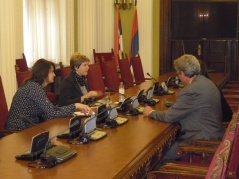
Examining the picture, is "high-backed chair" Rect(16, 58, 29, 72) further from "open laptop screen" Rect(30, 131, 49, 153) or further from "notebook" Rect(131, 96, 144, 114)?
"open laptop screen" Rect(30, 131, 49, 153)

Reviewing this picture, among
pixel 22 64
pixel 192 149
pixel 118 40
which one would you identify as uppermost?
pixel 118 40

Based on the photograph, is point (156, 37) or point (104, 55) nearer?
point (104, 55)

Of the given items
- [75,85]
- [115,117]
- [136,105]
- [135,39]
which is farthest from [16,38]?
[115,117]

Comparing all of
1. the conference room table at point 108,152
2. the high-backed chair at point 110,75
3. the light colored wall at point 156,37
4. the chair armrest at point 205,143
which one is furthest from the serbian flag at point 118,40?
the chair armrest at point 205,143

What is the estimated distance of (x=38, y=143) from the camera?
2.33 m

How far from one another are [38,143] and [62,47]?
6249mm

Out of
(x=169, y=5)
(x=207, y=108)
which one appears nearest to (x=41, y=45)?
(x=169, y=5)

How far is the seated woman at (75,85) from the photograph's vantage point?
453 centimetres

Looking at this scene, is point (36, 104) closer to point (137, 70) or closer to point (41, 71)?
point (41, 71)

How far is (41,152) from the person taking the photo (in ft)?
7.72

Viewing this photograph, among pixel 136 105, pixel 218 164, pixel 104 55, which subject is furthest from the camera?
pixel 104 55

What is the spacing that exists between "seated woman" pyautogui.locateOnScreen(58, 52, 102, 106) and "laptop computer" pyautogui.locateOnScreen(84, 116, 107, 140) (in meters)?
1.47

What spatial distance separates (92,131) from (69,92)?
170 centimetres

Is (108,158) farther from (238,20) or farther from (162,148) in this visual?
(238,20)
